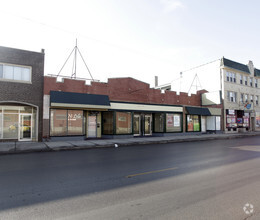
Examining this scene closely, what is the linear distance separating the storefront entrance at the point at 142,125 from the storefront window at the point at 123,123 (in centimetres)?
177

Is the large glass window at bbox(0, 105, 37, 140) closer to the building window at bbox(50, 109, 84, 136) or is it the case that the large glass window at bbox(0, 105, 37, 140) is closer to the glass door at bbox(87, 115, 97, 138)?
the building window at bbox(50, 109, 84, 136)

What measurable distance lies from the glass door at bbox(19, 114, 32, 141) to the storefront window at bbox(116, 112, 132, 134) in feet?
25.4

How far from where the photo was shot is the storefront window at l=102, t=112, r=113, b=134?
19.7m

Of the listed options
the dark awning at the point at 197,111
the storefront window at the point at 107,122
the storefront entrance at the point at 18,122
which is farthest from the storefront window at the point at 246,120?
the storefront entrance at the point at 18,122

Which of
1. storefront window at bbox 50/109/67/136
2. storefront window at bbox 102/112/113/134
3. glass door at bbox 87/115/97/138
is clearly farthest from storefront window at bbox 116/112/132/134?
storefront window at bbox 50/109/67/136

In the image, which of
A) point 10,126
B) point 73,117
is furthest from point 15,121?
point 73,117

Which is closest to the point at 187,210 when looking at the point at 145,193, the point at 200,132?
the point at 145,193

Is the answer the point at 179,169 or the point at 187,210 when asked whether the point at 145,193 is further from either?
the point at 179,169

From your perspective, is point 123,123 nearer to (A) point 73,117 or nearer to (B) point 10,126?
(A) point 73,117

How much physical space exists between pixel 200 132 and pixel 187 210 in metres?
24.3

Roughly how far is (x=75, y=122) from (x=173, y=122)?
1180cm

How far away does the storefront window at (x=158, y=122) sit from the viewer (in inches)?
921

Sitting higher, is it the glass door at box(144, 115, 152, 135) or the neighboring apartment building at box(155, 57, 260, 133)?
the neighboring apartment building at box(155, 57, 260, 133)

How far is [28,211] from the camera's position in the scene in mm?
3865
